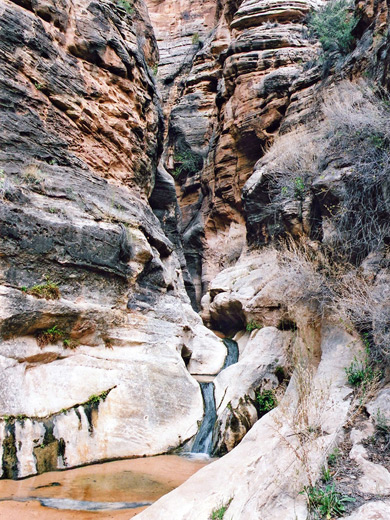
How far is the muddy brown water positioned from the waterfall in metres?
0.75

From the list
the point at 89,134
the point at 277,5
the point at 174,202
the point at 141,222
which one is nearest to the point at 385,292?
the point at 141,222

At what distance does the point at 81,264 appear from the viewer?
888 centimetres

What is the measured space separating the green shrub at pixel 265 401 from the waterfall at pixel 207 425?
3.49 feet

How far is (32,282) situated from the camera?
802cm

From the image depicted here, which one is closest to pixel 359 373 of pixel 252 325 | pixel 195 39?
pixel 252 325

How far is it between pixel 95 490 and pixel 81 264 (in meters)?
4.55

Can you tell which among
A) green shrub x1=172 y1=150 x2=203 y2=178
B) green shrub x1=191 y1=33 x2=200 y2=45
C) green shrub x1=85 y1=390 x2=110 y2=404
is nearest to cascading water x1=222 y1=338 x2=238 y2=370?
green shrub x1=85 y1=390 x2=110 y2=404

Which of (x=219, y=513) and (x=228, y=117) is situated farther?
(x=228, y=117)

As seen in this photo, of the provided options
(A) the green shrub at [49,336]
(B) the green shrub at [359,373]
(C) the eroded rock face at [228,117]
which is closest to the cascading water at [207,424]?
(B) the green shrub at [359,373]

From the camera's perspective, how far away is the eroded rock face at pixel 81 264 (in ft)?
24.2

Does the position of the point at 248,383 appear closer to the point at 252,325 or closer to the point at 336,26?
the point at 252,325

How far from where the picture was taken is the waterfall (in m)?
8.34

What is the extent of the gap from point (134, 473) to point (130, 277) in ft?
14.9

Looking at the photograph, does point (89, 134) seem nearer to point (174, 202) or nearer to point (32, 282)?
point (32, 282)
